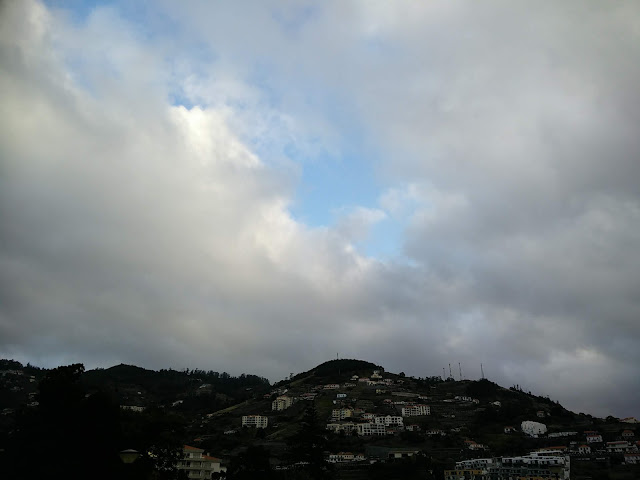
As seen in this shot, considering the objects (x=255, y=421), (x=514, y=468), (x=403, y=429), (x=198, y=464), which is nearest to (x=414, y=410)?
(x=403, y=429)

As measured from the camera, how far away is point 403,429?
115 m

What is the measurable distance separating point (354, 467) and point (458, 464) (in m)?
16.1

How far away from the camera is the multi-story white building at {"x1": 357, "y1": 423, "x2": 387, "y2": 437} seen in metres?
Result: 115

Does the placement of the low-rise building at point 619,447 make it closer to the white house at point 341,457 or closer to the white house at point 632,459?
the white house at point 632,459

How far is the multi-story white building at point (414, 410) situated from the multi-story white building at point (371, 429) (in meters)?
16.2

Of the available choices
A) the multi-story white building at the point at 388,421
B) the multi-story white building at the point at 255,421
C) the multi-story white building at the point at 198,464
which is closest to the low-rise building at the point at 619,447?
the multi-story white building at the point at 388,421

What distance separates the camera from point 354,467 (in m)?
79.8

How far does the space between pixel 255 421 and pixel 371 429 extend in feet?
99.2

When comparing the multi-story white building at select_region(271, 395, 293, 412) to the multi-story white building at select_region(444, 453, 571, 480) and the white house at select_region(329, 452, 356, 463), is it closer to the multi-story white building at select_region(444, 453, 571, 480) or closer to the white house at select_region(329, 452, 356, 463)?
the white house at select_region(329, 452, 356, 463)

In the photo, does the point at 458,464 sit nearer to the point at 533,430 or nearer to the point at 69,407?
the point at 533,430

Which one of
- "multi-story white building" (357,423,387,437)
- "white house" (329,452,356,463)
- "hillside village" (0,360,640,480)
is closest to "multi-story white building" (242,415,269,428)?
"hillside village" (0,360,640,480)

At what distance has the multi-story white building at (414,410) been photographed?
132 metres

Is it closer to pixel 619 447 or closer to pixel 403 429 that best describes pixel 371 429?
pixel 403 429

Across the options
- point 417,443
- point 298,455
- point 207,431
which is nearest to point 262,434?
point 207,431
